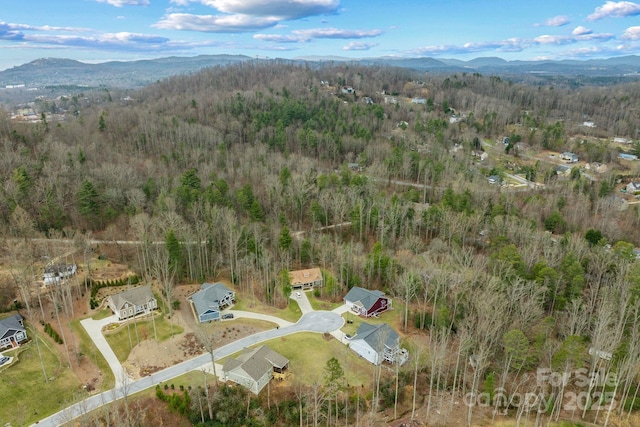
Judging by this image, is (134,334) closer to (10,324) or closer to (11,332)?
(11,332)

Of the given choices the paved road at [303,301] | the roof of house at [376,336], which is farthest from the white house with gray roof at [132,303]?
the roof of house at [376,336]

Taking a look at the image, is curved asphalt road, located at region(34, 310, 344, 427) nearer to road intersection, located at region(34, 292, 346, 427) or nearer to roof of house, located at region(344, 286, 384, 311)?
road intersection, located at region(34, 292, 346, 427)

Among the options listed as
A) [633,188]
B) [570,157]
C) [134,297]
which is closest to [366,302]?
[134,297]

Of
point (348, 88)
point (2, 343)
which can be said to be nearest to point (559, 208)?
point (2, 343)

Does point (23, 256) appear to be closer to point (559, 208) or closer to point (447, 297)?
point (447, 297)

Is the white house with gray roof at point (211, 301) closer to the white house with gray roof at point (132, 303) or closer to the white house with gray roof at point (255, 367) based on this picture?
the white house with gray roof at point (132, 303)
